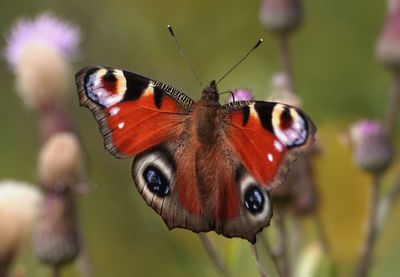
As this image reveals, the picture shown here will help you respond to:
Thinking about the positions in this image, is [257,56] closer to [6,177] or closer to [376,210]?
[6,177]

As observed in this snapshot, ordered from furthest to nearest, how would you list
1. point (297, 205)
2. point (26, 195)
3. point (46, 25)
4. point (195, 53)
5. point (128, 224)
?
point (195, 53) → point (128, 224) → point (46, 25) → point (297, 205) → point (26, 195)

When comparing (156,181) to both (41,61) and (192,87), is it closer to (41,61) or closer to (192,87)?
(41,61)

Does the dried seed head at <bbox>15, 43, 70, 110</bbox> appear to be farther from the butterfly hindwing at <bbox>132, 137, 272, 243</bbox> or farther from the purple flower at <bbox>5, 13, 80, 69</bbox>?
the butterfly hindwing at <bbox>132, 137, 272, 243</bbox>

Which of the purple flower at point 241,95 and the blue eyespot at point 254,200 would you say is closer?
the blue eyespot at point 254,200

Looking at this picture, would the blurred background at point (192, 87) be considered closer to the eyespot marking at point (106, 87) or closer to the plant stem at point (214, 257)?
the plant stem at point (214, 257)

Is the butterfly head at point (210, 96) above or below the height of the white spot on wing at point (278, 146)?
above

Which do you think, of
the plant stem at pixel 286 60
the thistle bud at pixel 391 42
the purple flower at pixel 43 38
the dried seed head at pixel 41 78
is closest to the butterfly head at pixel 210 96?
the plant stem at pixel 286 60

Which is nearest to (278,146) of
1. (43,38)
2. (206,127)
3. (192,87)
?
(206,127)

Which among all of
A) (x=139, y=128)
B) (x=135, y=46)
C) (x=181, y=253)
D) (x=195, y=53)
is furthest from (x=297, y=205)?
(x=135, y=46)
